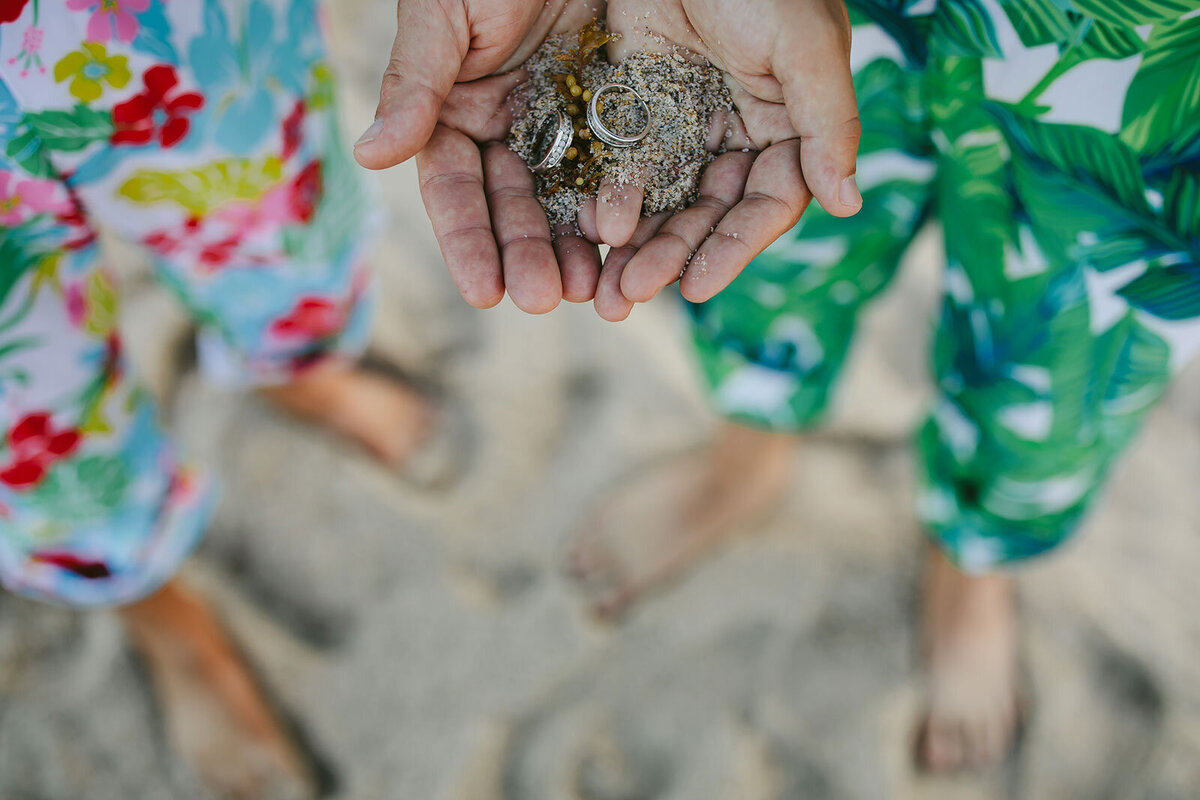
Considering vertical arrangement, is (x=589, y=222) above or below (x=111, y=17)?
below

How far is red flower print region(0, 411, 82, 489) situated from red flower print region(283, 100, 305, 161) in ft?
1.28

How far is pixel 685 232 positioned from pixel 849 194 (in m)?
0.17

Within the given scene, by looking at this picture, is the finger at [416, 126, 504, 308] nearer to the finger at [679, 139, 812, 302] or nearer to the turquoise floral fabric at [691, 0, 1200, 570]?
the finger at [679, 139, 812, 302]

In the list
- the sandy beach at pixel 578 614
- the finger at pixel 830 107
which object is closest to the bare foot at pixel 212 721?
the sandy beach at pixel 578 614

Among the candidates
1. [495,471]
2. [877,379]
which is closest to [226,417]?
[495,471]

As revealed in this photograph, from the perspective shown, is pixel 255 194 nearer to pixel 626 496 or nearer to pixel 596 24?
pixel 596 24

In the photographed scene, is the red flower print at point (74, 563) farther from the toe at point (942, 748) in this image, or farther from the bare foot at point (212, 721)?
→ the toe at point (942, 748)

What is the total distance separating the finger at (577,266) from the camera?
0.86 meters

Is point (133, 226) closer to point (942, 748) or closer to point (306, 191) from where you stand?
point (306, 191)

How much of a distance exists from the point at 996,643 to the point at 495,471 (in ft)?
3.03

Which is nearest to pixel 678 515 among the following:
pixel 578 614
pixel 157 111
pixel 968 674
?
pixel 578 614

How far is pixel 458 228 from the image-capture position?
84 centimetres

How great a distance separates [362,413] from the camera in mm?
1579

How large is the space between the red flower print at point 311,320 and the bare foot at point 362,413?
31 cm
